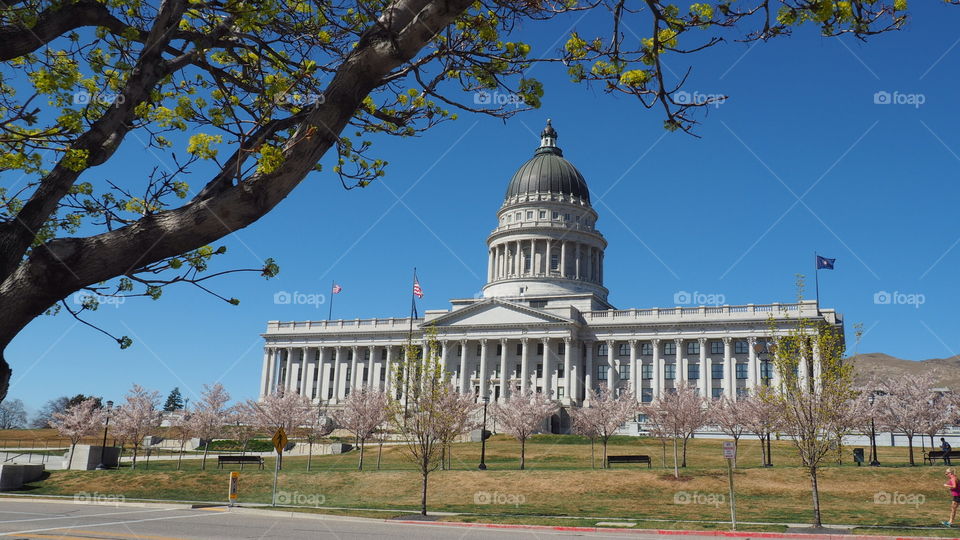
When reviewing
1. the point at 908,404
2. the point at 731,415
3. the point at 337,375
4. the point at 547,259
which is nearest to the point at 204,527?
the point at 731,415

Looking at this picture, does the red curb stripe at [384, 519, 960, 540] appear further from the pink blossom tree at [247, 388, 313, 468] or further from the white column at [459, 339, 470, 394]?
the white column at [459, 339, 470, 394]

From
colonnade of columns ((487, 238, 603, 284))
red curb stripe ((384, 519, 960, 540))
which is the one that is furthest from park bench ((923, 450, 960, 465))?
colonnade of columns ((487, 238, 603, 284))

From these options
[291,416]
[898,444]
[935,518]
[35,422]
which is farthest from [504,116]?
[35,422]

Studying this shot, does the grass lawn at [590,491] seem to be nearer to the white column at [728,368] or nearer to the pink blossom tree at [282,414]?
the pink blossom tree at [282,414]

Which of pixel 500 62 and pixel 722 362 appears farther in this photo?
pixel 722 362

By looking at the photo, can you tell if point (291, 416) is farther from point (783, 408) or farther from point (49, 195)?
point (49, 195)

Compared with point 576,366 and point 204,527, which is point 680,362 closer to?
point 576,366

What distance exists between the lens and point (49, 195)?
7.71 meters

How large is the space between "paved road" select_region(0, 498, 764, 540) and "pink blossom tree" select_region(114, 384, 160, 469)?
87.6 ft

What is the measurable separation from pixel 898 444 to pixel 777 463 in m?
27.0

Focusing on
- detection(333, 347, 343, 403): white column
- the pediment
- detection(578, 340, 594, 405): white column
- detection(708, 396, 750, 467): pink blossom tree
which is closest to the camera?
detection(708, 396, 750, 467): pink blossom tree

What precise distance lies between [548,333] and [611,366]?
9462mm

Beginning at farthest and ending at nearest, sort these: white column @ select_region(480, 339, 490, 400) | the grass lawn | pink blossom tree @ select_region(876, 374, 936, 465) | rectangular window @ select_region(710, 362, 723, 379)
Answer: white column @ select_region(480, 339, 490, 400)
rectangular window @ select_region(710, 362, 723, 379)
pink blossom tree @ select_region(876, 374, 936, 465)
the grass lawn

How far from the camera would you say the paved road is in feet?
68.8
